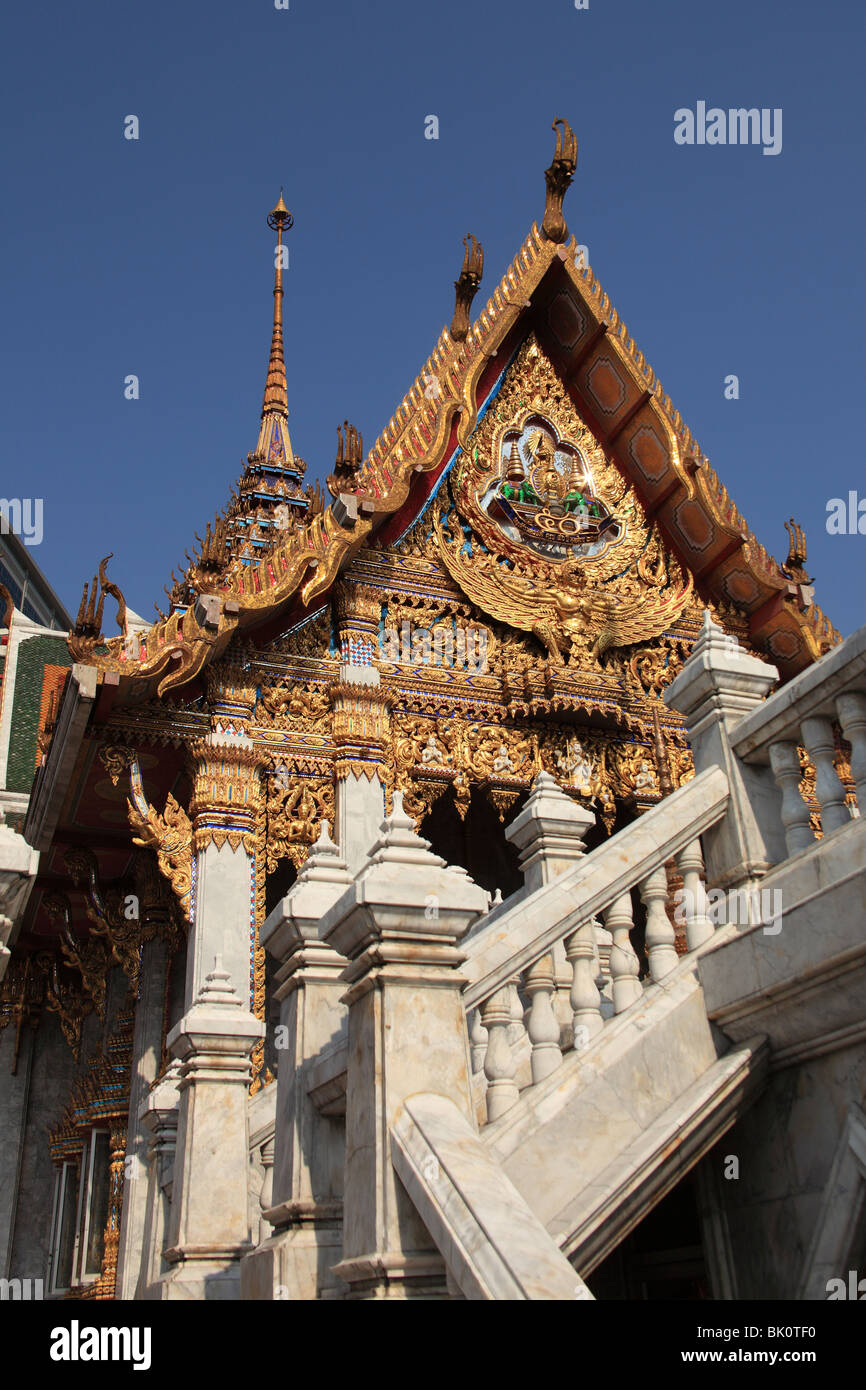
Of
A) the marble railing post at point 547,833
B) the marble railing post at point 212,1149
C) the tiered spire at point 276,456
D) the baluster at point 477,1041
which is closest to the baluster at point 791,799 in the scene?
the baluster at point 477,1041

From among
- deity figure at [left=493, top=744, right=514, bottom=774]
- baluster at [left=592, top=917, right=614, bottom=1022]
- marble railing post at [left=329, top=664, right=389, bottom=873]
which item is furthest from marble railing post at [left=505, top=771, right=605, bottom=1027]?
deity figure at [left=493, top=744, right=514, bottom=774]

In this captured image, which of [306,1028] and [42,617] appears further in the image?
[42,617]

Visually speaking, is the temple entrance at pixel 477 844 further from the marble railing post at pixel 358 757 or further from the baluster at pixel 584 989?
the baluster at pixel 584 989

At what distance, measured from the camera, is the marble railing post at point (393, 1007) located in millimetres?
3637

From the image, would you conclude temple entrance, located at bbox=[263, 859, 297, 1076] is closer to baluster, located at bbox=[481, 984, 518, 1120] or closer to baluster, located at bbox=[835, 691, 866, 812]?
baluster, located at bbox=[481, 984, 518, 1120]

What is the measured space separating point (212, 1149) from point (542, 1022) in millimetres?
2458

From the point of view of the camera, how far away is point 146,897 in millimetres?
11930

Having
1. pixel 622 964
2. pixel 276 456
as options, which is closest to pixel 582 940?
pixel 622 964

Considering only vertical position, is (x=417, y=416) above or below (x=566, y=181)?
below

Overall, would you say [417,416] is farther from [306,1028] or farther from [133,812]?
[306,1028]

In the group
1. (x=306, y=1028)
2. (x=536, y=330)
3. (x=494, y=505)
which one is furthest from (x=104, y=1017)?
(x=306, y=1028)

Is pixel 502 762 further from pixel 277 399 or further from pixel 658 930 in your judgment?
pixel 277 399
